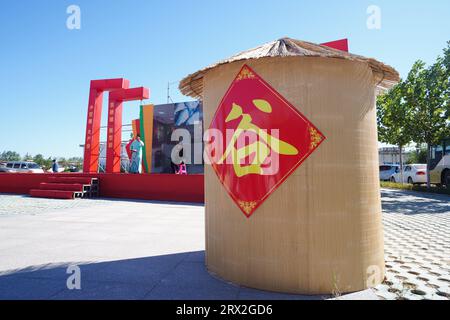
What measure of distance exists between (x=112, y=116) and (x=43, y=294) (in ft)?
49.0

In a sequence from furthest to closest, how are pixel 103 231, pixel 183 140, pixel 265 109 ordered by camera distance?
pixel 183 140 < pixel 103 231 < pixel 265 109

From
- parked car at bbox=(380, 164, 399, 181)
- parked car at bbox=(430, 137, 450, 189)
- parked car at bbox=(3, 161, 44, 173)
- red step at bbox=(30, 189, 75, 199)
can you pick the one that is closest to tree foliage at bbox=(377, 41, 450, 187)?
parked car at bbox=(430, 137, 450, 189)

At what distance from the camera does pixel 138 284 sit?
336 cm

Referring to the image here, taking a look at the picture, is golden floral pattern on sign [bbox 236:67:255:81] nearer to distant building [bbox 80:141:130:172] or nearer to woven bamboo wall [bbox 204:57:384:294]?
woven bamboo wall [bbox 204:57:384:294]

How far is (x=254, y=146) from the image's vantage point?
3.30 m

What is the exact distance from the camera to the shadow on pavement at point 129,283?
3.05 metres

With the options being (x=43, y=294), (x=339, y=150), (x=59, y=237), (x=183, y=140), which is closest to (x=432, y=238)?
(x=339, y=150)

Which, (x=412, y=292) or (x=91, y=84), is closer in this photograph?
(x=412, y=292)

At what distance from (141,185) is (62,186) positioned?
345 centimetres

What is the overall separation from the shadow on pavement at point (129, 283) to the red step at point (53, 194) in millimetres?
9108

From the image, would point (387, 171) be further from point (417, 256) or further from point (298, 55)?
point (298, 55)

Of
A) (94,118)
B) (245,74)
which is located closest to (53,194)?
(94,118)

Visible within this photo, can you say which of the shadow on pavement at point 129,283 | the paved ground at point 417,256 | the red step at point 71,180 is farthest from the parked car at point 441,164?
the red step at point 71,180
